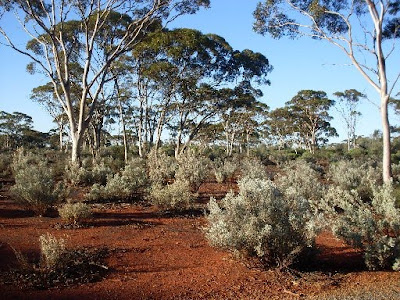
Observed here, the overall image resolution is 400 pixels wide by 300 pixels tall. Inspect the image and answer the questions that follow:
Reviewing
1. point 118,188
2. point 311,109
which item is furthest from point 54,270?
point 311,109

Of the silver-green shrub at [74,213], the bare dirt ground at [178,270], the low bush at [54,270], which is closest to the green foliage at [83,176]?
the bare dirt ground at [178,270]

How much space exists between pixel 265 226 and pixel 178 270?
147cm

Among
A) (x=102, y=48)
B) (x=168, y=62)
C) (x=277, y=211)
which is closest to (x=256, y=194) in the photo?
(x=277, y=211)

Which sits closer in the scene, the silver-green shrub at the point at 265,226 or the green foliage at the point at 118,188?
the silver-green shrub at the point at 265,226

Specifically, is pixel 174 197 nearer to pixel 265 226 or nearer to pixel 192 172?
pixel 192 172

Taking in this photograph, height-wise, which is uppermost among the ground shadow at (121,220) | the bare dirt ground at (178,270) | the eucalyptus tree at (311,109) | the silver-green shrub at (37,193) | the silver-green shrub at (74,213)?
the eucalyptus tree at (311,109)

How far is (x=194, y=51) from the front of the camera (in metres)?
23.2

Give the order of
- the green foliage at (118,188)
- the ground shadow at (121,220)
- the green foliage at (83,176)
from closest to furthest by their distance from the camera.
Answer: the ground shadow at (121,220), the green foliage at (118,188), the green foliage at (83,176)

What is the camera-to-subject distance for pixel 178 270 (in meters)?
5.68

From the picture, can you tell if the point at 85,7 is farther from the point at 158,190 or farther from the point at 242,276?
the point at 242,276

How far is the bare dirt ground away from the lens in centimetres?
477

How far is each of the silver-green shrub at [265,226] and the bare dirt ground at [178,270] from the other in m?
0.34

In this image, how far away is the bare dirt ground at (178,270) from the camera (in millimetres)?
4770

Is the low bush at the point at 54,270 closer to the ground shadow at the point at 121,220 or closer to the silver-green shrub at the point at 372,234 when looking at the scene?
the ground shadow at the point at 121,220
